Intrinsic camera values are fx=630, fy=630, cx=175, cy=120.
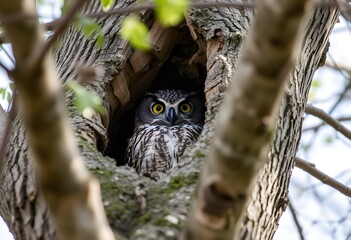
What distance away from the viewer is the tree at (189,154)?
9.82ft

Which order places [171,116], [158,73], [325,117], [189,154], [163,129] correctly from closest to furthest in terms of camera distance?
[189,154] < [325,117] < [158,73] < [163,129] < [171,116]

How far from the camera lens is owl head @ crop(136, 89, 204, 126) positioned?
20.0 ft

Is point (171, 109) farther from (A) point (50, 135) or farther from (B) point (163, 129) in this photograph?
(A) point (50, 135)

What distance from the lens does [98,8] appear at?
184 inches

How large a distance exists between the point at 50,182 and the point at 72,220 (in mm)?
163

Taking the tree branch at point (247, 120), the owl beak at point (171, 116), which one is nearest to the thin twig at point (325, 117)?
the owl beak at point (171, 116)

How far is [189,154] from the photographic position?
3467mm

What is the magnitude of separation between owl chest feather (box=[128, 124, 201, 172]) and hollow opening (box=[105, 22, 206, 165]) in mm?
243

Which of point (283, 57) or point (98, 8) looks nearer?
point (283, 57)

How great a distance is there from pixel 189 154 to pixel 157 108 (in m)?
2.73

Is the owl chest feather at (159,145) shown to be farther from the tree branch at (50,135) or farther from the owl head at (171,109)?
the tree branch at (50,135)

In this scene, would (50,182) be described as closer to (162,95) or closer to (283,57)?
(283,57)

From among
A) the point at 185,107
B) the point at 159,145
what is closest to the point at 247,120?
the point at 159,145

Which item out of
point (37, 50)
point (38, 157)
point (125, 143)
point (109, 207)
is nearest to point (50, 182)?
point (38, 157)
